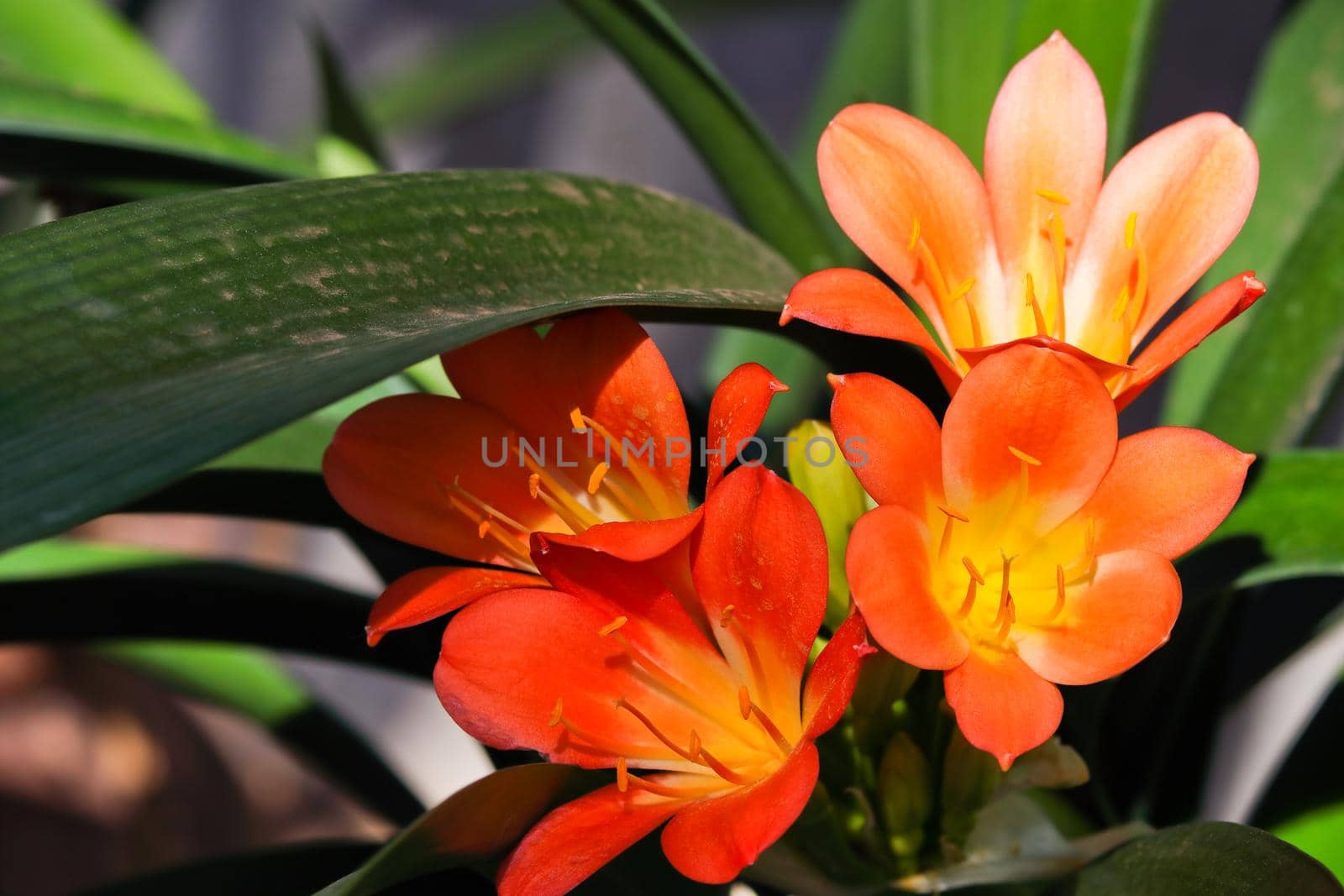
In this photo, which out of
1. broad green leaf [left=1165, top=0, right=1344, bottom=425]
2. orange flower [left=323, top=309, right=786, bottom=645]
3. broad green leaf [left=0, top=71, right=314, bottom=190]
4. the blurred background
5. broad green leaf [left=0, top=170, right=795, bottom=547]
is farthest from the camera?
the blurred background

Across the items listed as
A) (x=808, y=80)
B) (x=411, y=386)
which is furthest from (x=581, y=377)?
(x=808, y=80)

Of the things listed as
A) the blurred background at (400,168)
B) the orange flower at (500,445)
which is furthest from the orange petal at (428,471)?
the blurred background at (400,168)

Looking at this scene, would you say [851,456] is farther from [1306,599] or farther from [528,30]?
[528,30]

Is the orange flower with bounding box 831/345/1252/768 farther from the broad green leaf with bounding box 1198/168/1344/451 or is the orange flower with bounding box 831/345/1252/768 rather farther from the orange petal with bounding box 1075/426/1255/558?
the broad green leaf with bounding box 1198/168/1344/451

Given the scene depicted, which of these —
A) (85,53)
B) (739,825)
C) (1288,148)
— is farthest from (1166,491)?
(85,53)

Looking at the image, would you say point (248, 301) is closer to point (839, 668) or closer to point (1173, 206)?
point (839, 668)

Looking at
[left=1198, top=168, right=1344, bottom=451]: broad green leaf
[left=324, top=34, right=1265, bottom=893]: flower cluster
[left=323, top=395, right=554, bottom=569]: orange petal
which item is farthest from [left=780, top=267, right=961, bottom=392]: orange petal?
[left=1198, top=168, right=1344, bottom=451]: broad green leaf
